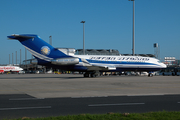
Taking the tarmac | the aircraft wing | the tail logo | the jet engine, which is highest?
the tail logo

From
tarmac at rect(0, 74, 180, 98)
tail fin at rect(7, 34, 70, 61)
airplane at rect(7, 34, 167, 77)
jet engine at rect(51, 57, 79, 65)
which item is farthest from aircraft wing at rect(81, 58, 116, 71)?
tarmac at rect(0, 74, 180, 98)

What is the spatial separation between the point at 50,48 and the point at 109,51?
81031mm

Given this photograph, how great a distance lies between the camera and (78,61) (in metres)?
39.2

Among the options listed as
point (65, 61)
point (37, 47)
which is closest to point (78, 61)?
point (65, 61)

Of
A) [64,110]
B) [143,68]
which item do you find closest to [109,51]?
[143,68]

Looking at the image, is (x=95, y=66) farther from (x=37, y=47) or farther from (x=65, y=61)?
(x=37, y=47)

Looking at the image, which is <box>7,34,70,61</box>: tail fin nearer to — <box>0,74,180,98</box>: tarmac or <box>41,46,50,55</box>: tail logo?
<box>41,46,50,55</box>: tail logo

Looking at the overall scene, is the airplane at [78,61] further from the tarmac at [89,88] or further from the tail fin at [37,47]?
the tarmac at [89,88]

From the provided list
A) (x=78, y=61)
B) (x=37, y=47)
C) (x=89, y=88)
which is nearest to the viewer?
(x=89, y=88)

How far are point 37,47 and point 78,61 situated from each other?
774 centimetres

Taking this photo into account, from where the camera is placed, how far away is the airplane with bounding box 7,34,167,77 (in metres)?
36.3

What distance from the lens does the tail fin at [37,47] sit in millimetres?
35938

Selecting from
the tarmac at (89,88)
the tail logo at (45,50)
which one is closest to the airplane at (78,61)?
the tail logo at (45,50)

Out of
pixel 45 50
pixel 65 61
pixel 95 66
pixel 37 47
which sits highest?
pixel 37 47
